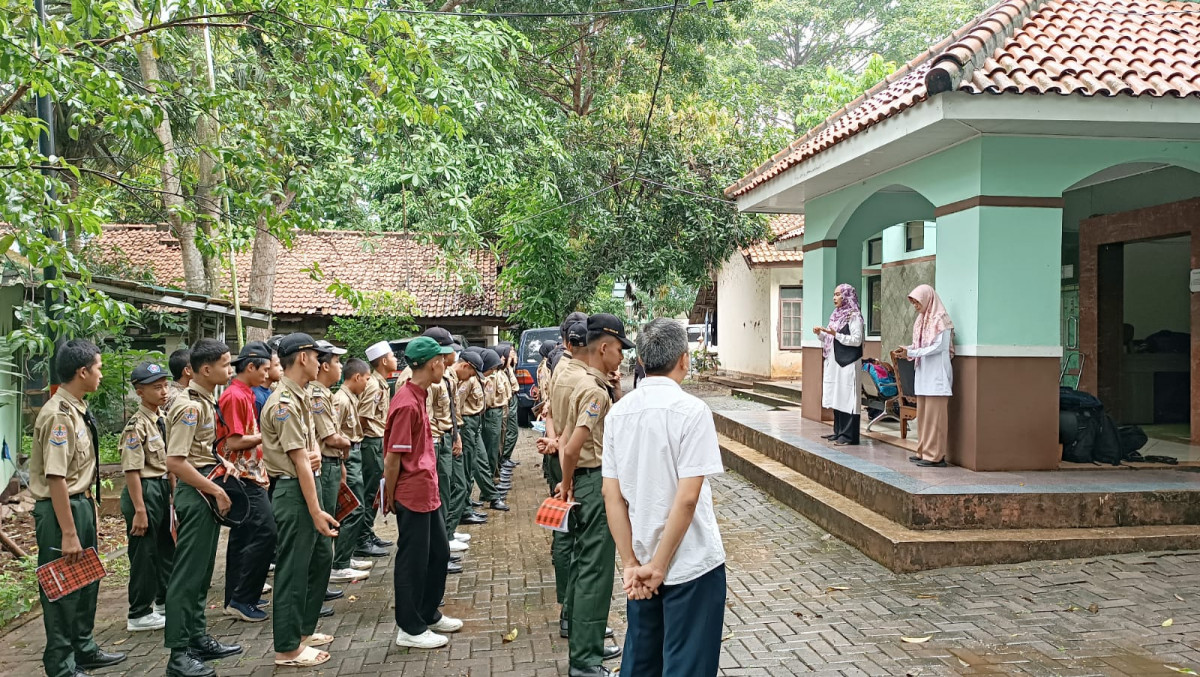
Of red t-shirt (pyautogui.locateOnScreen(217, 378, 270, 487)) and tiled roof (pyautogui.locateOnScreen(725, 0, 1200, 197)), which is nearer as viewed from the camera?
red t-shirt (pyautogui.locateOnScreen(217, 378, 270, 487))

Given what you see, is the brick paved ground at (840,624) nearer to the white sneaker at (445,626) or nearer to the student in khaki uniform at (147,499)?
the white sneaker at (445,626)

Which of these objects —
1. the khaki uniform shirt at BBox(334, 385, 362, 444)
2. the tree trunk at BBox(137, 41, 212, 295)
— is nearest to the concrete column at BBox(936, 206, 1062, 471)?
the khaki uniform shirt at BBox(334, 385, 362, 444)

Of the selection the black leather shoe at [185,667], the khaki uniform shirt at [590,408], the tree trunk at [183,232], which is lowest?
the black leather shoe at [185,667]

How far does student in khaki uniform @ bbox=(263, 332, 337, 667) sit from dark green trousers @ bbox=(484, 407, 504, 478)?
4.89 m

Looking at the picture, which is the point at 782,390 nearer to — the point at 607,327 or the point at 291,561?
the point at 607,327

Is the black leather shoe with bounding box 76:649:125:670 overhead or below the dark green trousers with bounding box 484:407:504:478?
below

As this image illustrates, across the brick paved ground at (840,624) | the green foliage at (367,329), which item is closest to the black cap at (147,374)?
the brick paved ground at (840,624)

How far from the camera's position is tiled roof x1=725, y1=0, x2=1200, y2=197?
21.2ft

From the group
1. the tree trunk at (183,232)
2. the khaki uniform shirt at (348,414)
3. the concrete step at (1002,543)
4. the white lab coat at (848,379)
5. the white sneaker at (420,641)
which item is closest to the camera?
the white sneaker at (420,641)

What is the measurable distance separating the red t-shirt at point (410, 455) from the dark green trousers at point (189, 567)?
42.0 inches

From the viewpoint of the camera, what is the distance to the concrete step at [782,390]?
15.4 metres

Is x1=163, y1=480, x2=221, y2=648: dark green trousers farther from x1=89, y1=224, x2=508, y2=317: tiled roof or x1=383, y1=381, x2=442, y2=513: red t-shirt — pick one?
x1=89, y1=224, x2=508, y2=317: tiled roof

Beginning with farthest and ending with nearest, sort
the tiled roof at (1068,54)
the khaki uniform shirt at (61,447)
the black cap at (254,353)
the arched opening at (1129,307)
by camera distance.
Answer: the arched opening at (1129,307), the tiled roof at (1068,54), the black cap at (254,353), the khaki uniform shirt at (61,447)

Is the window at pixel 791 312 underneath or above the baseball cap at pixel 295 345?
above
